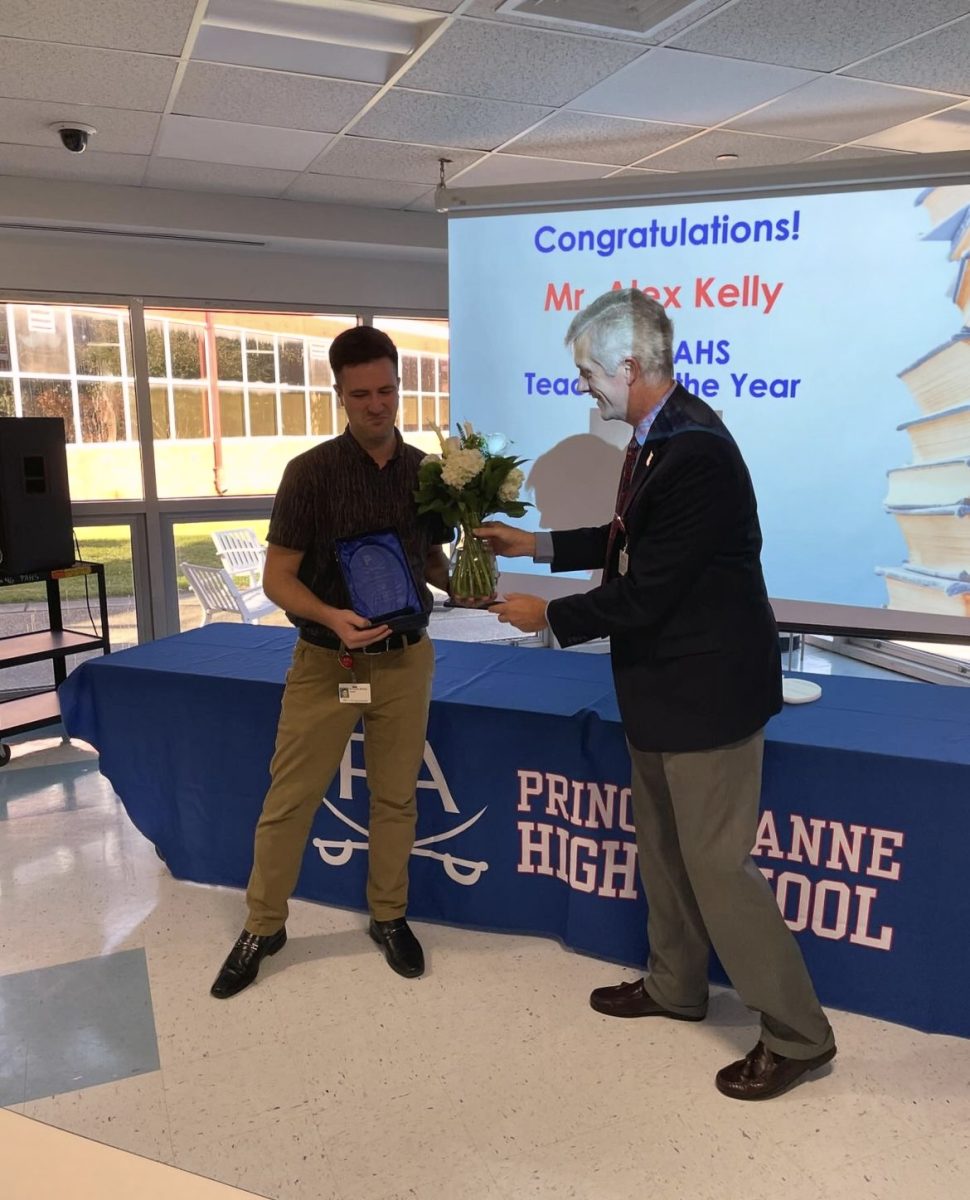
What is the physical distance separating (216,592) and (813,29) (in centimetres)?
441

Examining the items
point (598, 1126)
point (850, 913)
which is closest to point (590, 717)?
point (850, 913)

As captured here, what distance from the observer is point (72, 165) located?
4.23m

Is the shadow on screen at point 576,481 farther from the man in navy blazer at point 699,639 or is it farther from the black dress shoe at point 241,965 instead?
the black dress shoe at point 241,965

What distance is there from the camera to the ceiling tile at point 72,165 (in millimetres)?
4031

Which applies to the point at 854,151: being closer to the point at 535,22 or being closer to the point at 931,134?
the point at 931,134

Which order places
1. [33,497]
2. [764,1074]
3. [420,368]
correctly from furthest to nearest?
[420,368], [33,497], [764,1074]

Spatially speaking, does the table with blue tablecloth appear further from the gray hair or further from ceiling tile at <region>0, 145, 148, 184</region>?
ceiling tile at <region>0, 145, 148, 184</region>

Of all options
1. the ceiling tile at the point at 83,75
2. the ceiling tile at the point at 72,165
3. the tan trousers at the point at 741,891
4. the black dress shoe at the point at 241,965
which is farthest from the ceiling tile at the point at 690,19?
the black dress shoe at the point at 241,965

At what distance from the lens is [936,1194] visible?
5.52 feet

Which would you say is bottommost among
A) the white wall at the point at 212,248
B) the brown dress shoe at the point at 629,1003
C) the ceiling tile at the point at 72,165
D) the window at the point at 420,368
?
the brown dress shoe at the point at 629,1003

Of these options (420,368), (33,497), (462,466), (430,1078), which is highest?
(420,368)

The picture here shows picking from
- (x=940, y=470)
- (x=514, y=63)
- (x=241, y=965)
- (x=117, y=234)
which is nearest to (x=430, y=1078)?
(x=241, y=965)

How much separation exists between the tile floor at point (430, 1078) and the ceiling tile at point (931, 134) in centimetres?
333

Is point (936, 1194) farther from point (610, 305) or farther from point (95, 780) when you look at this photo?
point (95, 780)
